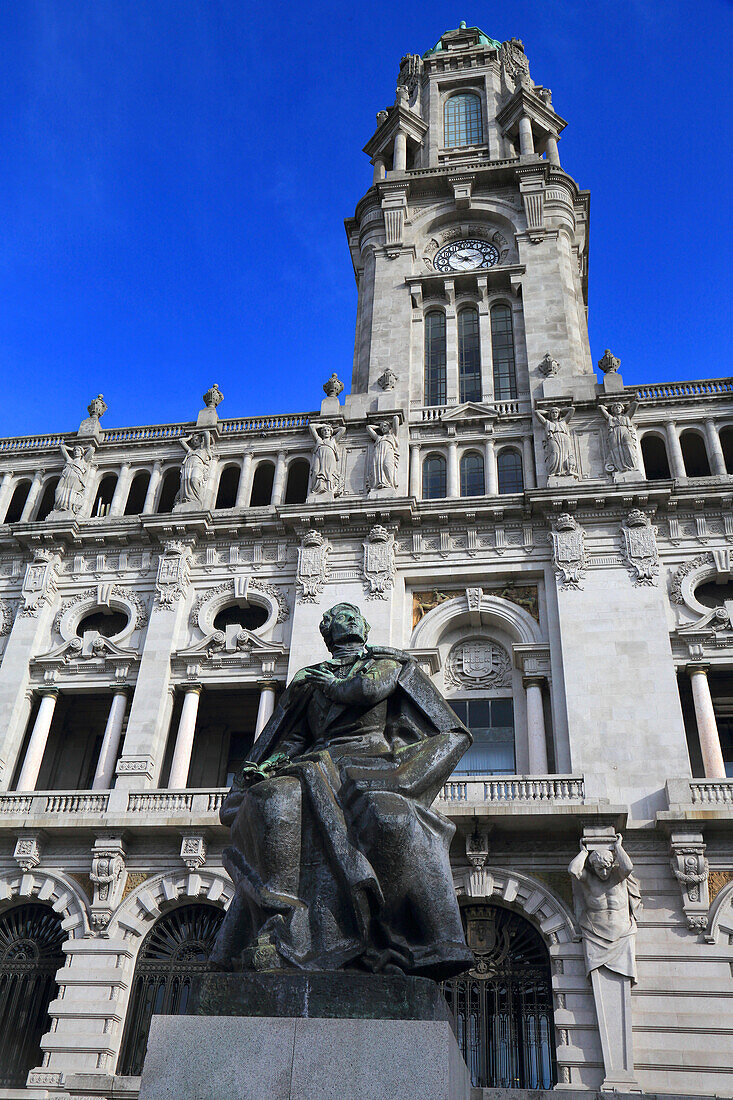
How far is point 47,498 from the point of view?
31.4 m

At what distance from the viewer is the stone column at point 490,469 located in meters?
27.8

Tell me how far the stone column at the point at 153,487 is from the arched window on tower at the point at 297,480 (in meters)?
4.17

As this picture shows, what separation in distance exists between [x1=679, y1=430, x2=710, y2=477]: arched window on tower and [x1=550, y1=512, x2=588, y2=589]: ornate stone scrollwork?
5447 millimetres

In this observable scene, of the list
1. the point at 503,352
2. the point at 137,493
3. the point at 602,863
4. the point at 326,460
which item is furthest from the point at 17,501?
the point at 602,863

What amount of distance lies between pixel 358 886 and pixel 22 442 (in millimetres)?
29546

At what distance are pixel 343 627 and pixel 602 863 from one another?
13026 mm

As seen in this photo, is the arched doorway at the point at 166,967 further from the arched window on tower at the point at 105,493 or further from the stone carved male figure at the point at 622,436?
the stone carved male figure at the point at 622,436

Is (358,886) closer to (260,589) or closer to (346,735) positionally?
(346,735)

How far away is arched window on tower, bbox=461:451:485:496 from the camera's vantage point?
93.9 feet

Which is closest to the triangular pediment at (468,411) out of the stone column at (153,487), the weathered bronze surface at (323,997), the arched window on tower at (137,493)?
the stone column at (153,487)

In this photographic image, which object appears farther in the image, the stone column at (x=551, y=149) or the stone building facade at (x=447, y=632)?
the stone column at (x=551, y=149)

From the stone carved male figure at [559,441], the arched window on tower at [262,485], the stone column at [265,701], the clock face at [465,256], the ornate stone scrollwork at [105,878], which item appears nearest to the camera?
the ornate stone scrollwork at [105,878]

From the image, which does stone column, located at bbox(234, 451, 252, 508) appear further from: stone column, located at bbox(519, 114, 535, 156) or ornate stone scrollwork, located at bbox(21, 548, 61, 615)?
stone column, located at bbox(519, 114, 535, 156)

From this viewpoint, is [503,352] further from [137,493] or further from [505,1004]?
[505,1004]
